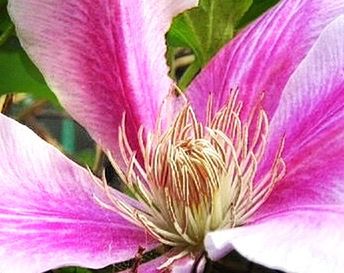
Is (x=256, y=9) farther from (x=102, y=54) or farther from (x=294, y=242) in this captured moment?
(x=294, y=242)

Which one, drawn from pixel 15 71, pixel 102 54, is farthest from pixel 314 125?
pixel 15 71

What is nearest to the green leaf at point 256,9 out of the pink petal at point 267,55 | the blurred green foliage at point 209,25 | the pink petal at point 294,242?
the blurred green foliage at point 209,25

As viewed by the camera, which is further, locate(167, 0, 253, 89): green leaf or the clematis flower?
locate(167, 0, 253, 89): green leaf

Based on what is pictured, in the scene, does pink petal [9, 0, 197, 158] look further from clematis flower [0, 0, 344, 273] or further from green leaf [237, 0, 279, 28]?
green leaf [237, 0, 279, 28]

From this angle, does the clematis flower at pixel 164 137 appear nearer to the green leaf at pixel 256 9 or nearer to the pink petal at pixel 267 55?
the pink petal at pixel 267 55

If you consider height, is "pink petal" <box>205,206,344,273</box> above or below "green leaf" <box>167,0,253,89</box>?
below

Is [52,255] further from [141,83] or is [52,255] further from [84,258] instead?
[141,83]

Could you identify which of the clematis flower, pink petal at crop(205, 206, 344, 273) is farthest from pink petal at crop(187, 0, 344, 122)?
pink petal at crop(205, 206, 344, 273)
